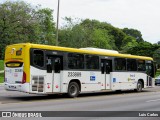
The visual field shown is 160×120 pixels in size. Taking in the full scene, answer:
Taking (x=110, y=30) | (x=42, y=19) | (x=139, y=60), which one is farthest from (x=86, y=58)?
(x=110, y=30)

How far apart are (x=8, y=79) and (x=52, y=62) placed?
2.50 meters

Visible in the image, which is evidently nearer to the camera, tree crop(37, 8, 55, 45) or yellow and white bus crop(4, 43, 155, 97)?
yellow and white bus crop(4, 43, 155, 97)

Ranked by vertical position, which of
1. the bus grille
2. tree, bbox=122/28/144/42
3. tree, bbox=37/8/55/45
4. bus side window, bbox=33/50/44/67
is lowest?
the bus grille

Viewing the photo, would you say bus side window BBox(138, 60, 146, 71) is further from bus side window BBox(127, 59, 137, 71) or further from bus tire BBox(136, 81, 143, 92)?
bus tire BBox(136, 81, 143, 92)

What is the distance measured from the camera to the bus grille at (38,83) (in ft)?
59.5

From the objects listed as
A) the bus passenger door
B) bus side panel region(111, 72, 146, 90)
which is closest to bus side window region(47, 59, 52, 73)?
the bus passenger door

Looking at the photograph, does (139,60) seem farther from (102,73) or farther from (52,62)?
(52,62)

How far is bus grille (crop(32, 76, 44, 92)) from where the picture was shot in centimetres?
1814

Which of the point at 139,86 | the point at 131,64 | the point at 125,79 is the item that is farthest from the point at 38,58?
the point at 139,86

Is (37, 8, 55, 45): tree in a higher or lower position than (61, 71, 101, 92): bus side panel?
higher

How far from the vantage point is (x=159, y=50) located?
8300 cm

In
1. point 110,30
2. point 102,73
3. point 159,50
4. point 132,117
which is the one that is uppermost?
point 110,30

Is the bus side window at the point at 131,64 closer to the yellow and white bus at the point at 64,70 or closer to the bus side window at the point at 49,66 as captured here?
the yellow and white bus at the point at 64,70

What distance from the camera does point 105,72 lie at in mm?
23391
